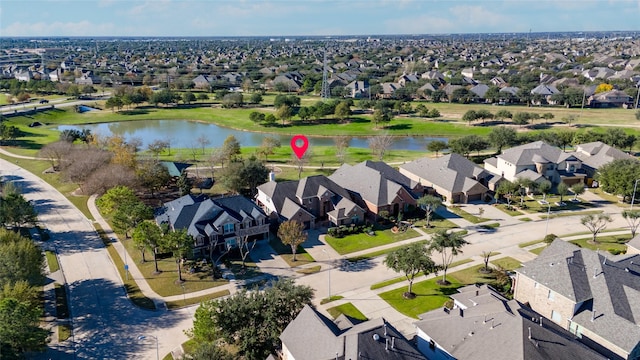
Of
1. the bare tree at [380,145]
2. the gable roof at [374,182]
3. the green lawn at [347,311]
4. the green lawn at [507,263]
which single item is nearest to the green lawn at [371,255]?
the green lawn at [507,263]

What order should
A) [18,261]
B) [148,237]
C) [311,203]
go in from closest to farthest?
[18,261] < [148,237] < [311,203]

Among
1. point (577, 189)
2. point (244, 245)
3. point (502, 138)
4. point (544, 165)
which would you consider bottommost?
point (244, 245)

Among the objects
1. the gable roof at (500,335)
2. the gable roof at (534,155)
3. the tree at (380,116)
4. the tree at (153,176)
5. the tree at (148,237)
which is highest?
the tree at (380,116)

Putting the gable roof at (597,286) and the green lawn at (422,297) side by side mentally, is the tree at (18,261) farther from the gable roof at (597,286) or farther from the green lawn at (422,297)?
the gable roof at (597,286)

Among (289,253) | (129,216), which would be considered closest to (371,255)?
(289,253)

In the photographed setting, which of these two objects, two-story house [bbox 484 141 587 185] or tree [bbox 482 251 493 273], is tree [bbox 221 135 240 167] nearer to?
two-story house [bbox 484 141 587 185]

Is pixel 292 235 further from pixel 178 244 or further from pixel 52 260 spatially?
pixel 52 260

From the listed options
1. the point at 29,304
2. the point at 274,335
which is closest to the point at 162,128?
the point at 29,304
